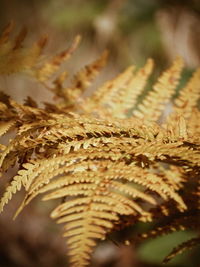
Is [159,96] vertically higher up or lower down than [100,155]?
higher up

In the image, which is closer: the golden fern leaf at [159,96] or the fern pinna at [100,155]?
the fern pinna at [100,155]

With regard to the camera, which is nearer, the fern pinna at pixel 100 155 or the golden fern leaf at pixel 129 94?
the fern pinna at pixel 100 155

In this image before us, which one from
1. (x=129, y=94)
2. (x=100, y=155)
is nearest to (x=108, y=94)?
(x=129, y=94)

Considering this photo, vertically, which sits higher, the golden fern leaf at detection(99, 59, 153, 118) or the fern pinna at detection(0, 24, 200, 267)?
the golden fern leaf at detection(99, 59, 153, 118)

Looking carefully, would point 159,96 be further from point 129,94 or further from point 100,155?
point 100,155

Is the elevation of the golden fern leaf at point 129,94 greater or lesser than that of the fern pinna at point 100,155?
greater

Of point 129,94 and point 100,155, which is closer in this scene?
point 100,155
